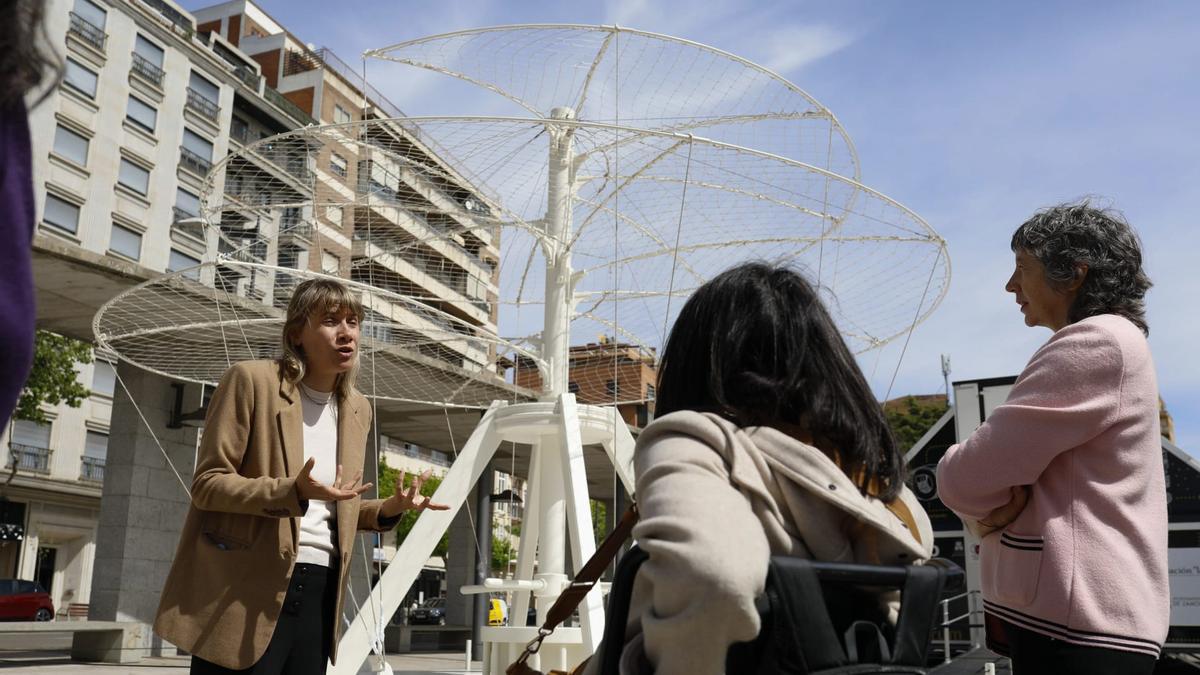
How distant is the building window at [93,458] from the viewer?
41.8 m

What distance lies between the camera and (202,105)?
148 feet

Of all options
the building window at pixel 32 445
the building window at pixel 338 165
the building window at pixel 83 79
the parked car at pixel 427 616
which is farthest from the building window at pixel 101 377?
the building window at pixel 338 165

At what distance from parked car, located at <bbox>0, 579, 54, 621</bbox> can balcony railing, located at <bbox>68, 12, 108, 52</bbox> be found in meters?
21.0

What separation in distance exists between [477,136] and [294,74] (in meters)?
47.7

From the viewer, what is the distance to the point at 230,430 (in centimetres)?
299

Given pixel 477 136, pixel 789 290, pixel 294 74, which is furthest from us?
pixel 294 74

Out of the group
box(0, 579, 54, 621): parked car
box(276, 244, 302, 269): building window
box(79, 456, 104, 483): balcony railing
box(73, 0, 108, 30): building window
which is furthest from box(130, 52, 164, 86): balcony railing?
box(0, 579, 54, 621): parked car

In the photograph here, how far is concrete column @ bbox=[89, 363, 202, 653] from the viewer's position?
15930mm

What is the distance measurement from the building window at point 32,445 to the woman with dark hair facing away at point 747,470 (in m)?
41.5

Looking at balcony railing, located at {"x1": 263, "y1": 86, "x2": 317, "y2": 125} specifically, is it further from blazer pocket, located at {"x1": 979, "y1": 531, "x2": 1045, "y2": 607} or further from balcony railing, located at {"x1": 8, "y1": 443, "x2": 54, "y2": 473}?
blazer pocket, located at {"x1": 979, "y1": 531, "x2": 1045, "y2": 607}

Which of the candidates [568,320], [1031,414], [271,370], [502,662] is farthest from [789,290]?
[568,320]

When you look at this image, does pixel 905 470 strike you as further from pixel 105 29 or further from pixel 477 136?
pixel 105 29

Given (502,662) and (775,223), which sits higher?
(775,223)

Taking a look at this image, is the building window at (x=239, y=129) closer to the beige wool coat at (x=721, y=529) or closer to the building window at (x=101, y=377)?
the building window at (x=101, y=377)
